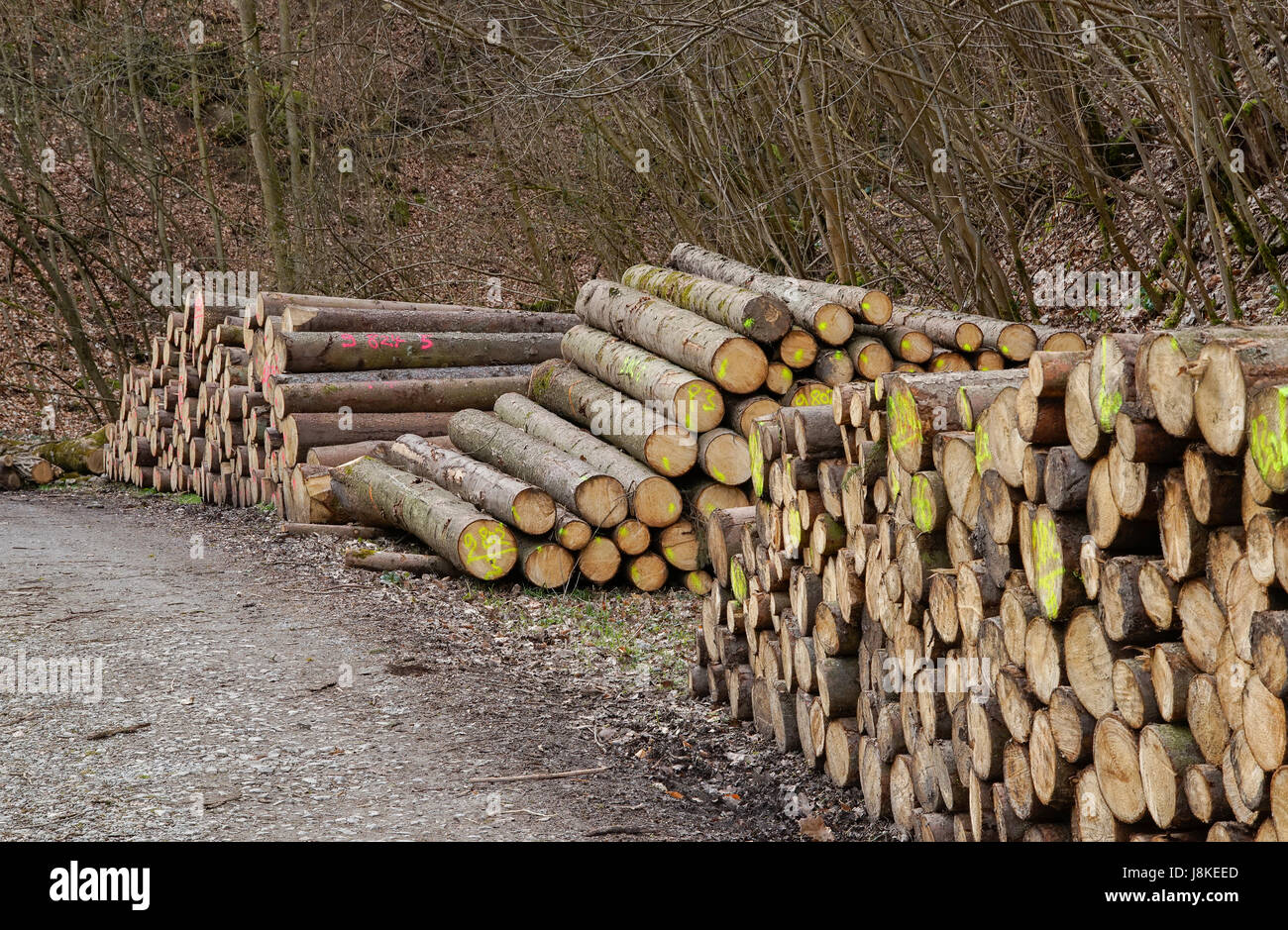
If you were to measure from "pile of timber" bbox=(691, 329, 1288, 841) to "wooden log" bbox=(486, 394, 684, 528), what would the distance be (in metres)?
2.81

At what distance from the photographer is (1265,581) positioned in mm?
2406

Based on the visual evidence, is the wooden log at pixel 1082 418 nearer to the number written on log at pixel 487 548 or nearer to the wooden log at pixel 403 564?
the number written on log at pixel 487 548

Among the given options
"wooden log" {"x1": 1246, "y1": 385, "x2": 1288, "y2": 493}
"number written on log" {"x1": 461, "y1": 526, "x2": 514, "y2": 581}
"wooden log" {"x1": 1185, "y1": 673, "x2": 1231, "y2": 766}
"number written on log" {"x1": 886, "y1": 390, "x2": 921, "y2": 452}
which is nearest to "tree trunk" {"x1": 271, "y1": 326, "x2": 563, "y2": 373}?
"number written on log" {"x1": 461, "y1": 526, "x2": 514, "y2": 581}

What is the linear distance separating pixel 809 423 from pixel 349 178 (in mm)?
16892

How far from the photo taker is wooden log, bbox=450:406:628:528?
7668 mm

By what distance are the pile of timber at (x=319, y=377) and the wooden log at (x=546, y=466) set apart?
1.57 meters

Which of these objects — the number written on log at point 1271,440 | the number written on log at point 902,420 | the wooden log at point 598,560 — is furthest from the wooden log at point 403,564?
the number written on log at point 1271,440

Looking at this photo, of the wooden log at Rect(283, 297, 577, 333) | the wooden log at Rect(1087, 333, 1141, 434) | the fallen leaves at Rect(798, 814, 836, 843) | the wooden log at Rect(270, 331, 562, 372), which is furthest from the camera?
the wooden log at Rect(283, 297, 577, 333)

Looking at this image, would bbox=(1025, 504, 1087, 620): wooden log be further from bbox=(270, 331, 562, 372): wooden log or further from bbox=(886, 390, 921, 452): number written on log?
bbox=(270, 331, 562, 372): wooden log

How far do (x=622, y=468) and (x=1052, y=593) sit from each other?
16.1ft

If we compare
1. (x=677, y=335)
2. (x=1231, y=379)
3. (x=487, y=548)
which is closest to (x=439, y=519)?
(x=487, y=548)

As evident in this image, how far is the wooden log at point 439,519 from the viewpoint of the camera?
25.1 ft

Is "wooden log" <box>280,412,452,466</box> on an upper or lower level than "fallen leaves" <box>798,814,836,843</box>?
upper

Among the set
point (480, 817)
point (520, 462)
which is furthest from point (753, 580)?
point (520, 462)
